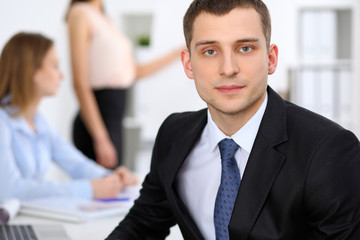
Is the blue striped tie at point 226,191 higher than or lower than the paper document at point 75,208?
higher

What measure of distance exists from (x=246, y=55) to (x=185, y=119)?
32 cm

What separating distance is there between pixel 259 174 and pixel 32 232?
0.61 meters

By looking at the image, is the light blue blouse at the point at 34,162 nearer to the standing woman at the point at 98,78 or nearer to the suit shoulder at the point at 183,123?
the standing woman at the point at 98,78

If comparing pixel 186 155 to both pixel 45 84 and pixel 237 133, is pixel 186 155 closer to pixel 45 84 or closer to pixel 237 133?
pixel 237 133

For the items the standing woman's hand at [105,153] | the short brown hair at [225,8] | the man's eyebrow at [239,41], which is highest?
the short brown hair at [225,8]

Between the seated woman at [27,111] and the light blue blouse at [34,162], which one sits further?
the seated woman at [27,111]

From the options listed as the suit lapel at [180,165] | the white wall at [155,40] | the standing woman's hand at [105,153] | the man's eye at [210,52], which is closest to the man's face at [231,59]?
the man's eye at [210,52]

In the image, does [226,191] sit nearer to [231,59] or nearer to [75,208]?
[231,59]

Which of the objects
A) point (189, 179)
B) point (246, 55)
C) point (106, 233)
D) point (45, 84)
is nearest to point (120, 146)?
point (45, 84)

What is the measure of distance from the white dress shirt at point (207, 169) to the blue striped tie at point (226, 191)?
0.05 feet

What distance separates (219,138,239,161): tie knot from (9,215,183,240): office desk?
0.34 m

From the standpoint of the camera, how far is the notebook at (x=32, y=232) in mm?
1280

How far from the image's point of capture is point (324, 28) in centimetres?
324

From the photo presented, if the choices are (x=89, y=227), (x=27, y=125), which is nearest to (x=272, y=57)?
(x=89, y=227)
